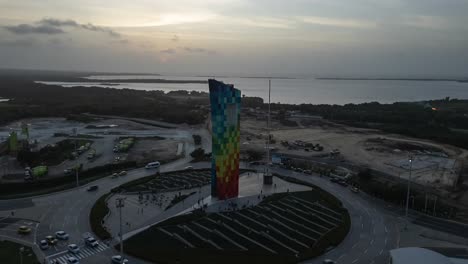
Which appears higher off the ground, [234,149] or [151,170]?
[234,149]

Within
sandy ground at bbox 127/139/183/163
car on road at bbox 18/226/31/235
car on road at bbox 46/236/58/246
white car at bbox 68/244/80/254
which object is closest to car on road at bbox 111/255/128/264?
white car at bbox 68/244/80/254

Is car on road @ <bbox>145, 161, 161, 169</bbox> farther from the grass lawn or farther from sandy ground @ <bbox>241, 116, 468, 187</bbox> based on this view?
the grass lawn

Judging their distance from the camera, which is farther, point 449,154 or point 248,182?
point 449,154

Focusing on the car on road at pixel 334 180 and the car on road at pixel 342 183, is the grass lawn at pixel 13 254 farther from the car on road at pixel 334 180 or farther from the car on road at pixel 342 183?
the car on road at pixel 334 180

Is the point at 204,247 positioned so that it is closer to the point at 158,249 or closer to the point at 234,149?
the point at 158,249

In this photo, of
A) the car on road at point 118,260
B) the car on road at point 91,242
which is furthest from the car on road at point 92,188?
the car on road at point 118,260

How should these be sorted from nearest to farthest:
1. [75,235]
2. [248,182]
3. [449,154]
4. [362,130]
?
[75,235]
[248,182]
[449,154]
[362,130]

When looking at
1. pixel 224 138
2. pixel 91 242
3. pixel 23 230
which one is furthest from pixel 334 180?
pixel 23 230

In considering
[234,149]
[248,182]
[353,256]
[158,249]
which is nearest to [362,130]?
[248,182]
